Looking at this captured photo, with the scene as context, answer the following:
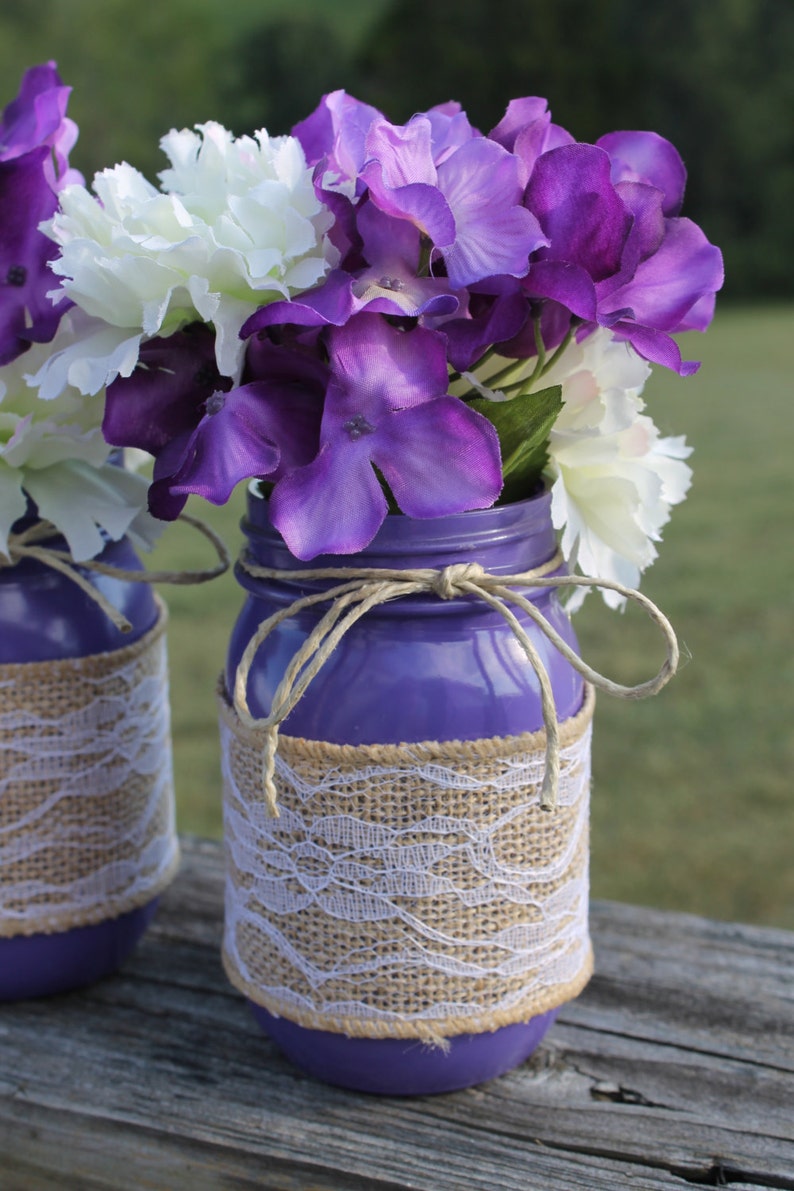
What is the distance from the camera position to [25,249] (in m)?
0.79

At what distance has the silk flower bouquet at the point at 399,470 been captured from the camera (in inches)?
26.4

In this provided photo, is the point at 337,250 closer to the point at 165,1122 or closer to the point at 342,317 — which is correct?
the point at 342,317

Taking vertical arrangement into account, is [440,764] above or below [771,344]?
above

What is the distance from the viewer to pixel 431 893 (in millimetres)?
760

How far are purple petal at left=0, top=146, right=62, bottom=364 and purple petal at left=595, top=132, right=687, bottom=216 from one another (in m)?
0.34

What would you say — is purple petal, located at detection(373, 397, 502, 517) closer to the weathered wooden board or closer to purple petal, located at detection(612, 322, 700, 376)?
purple petal, located at detection(612, 322, 700, 376)

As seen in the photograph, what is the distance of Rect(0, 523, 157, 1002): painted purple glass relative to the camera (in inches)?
33.9

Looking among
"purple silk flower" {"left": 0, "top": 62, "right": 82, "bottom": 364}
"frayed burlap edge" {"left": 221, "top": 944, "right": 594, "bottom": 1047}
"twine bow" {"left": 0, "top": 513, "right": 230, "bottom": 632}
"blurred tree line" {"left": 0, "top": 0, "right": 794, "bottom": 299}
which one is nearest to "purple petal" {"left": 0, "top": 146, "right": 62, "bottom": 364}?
"purple silk flower" {"left": 0, "top": 62, "right": 82, "bottom": 364}

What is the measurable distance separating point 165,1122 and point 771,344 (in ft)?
26.4

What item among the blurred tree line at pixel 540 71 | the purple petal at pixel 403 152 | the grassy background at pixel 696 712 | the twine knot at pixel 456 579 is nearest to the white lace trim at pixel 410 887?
the twine knot at pixel 456 579

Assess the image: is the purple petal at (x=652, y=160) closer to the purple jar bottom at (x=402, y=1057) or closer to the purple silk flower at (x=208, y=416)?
the purple silk flower at (x=208, y=416)

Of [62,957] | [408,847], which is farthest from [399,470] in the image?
[62,957]

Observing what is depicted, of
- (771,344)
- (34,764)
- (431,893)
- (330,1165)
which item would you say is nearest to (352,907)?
(431,893)

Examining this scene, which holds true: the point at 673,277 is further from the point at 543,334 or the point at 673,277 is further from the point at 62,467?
the point at 62,467
